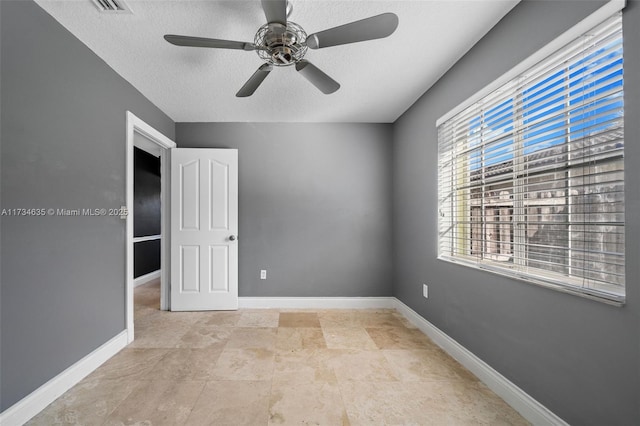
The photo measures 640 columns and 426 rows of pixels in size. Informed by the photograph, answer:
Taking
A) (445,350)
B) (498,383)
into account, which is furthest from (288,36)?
(445,350)

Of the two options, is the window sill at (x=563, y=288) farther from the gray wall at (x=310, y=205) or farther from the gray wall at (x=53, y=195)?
the gray wall at (x=53, y=195)

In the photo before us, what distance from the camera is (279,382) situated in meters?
1.88

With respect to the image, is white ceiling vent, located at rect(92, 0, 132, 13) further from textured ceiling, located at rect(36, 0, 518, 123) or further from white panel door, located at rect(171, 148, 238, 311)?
white panel door, located at rect(171, 148, 238, 311)

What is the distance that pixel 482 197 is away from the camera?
6.45ft

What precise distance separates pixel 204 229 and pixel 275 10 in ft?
A: 8.68

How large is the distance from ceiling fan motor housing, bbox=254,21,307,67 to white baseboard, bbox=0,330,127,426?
7.93 feet

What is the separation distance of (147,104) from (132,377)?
8.36ft

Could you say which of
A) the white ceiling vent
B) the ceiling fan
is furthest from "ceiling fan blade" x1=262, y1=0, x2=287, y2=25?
the white ceiling vent

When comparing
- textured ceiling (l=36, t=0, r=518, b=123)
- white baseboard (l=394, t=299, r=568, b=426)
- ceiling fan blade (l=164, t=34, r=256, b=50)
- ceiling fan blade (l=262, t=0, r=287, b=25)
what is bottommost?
white baseboard (l=394, t=299, r=568, b=426)

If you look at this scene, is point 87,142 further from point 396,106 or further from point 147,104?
point 396,106

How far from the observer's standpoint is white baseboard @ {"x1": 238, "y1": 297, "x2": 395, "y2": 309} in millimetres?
3469

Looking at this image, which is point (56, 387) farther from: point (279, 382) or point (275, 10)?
point (275, 10)

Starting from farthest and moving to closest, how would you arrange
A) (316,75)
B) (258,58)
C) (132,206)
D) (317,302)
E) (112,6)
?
(317,302), (132,206), (258,58), (316,75), (112,6)

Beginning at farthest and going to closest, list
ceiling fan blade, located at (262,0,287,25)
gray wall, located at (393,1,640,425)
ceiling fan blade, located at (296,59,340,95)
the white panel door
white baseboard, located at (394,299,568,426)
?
the white panel door
ceiling fan blade, located at (296,59,340,95)
white baseboard, located at (394,299,568,426)
ceiling fan blade, located at (262,0,287,25)
gray wall, located at (393,1,640,425)
